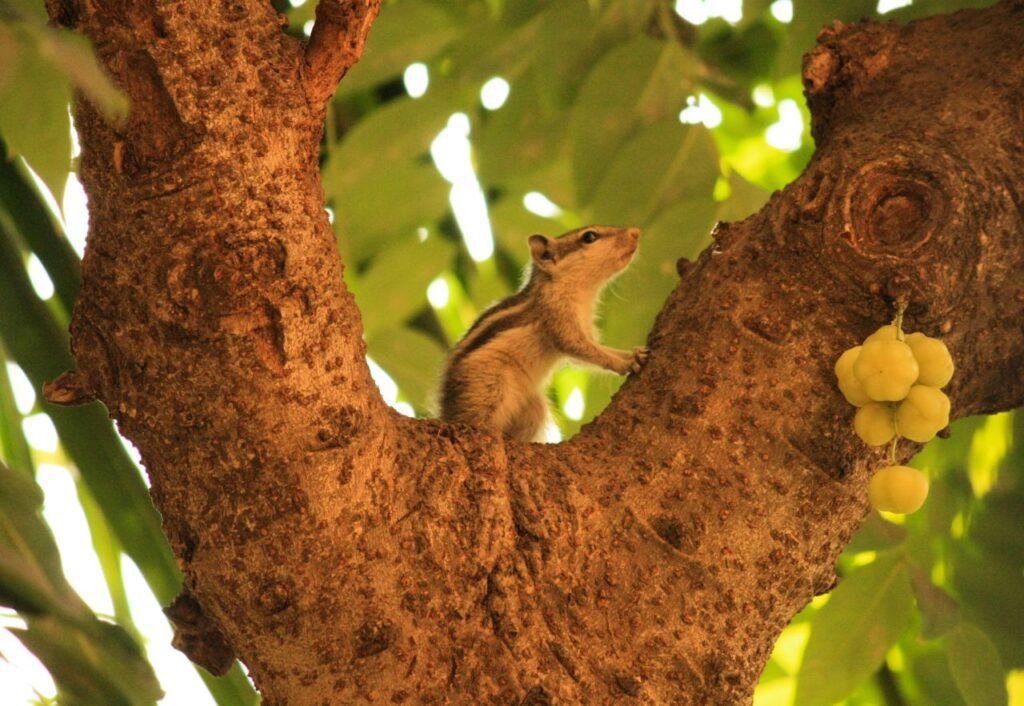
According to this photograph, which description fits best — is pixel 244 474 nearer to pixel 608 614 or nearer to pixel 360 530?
pixel 360 530

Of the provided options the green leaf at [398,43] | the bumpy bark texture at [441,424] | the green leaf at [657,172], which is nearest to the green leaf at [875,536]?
the bumpy bark texture at [441,424]

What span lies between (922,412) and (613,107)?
116cm

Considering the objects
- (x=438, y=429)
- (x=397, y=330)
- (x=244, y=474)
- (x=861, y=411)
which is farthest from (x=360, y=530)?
(x=397, y=330)

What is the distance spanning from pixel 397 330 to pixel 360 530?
1078mm

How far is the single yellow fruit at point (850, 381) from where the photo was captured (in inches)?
72.2

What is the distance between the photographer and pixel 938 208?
1.98 meters

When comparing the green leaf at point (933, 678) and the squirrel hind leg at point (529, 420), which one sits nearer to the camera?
the green leaf at point (933, 678)

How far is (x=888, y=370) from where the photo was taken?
1706 mm

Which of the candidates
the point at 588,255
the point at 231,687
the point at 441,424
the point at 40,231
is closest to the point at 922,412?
the point at 441,424

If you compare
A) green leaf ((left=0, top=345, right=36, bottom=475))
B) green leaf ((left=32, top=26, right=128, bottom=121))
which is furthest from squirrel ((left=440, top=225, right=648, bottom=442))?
green leaf ((left=32, top=26, right=128, bottom=121))

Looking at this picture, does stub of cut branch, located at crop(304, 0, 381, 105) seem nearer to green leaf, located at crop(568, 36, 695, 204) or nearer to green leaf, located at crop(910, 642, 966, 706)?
green leaf, located at crop(568, 36, 695, 204)

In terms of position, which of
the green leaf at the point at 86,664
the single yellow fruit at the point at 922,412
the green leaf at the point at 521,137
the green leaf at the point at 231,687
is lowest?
the green leaf at the point at 86,664

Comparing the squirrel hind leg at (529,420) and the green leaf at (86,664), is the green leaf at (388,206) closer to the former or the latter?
the squirrel hind leg at (529,420)

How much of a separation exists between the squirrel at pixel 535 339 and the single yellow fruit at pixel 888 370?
108 centimetres
